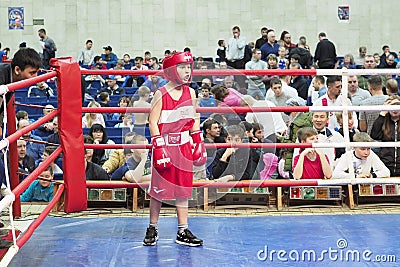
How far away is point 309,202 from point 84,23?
12.0 m

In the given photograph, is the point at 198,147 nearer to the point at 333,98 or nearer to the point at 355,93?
the point at 333,98

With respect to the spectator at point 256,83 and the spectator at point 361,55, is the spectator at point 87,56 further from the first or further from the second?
the spectator at point 361,55

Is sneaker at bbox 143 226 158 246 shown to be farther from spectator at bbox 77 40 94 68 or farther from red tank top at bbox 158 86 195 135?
spectator at bbox 77 40 94 68

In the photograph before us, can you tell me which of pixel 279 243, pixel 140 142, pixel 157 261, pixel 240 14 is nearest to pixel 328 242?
pixel 279 243

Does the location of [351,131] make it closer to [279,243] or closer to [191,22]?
[279,243]

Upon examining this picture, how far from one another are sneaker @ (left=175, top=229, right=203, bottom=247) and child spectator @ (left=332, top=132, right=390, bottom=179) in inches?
64.2

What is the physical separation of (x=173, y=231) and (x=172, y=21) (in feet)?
40.6

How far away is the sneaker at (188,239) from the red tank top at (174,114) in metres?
0.73

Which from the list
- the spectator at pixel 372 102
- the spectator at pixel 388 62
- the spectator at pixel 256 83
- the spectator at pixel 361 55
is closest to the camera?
the spectator at pixel 372 102

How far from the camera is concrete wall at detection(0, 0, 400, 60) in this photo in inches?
685

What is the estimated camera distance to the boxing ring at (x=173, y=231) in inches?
189

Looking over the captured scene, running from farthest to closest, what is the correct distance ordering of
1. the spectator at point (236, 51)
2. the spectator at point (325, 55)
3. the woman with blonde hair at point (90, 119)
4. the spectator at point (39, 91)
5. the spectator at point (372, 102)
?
the spectator at point (236, 51) → the spectator at point (325, 55) → the spectator at point (39, 91) → the woman with blonde hair at point (90, 119) → the spectator at point (372, 102)

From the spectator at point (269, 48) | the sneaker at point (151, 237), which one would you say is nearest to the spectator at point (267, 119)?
the sneaker at point (151, 237)

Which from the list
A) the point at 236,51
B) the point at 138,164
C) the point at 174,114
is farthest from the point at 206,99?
the point at 236,51
